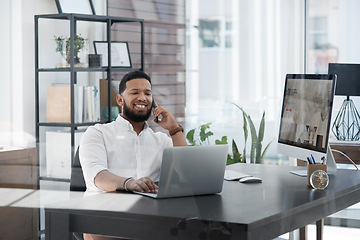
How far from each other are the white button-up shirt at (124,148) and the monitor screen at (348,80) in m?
1.37

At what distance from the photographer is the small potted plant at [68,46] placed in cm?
298

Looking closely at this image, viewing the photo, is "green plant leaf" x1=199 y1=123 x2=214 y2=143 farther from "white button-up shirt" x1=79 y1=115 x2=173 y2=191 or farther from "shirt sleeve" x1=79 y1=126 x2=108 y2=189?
"shirt sleeve" x1=79 y1=126 x2=108 y2=189

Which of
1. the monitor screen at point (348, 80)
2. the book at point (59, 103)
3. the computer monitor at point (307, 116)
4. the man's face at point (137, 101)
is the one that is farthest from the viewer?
the monitor screen at point (348, 80)

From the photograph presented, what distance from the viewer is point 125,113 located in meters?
2.49

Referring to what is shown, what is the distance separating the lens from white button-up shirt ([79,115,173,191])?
2295 mm

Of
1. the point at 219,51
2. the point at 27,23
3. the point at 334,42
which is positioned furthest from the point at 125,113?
the point at 334,42

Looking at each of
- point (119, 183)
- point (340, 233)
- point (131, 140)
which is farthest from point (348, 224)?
point (119, 183)

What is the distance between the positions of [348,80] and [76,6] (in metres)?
1.58

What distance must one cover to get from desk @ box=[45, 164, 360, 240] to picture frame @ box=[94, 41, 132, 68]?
4.80ft

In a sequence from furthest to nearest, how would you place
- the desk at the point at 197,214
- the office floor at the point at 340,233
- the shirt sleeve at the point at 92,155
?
1. the office floor at the point at 340,233
2. the shirt sleeve at the point at 92,155
3. the desk at the point at 197,214

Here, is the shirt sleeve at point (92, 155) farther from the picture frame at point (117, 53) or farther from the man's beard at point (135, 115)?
the picture frame at point (117, 53)

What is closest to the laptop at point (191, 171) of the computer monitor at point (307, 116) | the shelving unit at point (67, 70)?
the computer monitor at point (307, 116)

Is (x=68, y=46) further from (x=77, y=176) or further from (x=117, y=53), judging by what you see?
(x=77, y=176)

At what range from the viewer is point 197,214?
1.67 metres
